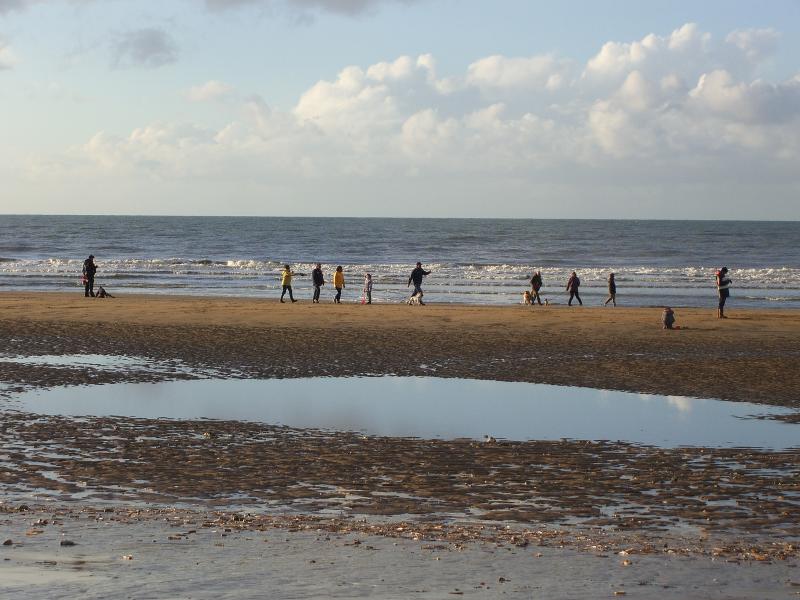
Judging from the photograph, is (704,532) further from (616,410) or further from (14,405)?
(14,405)

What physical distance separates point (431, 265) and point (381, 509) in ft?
219

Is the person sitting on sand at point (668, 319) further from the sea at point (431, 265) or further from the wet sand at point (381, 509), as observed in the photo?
the sea at point (431, 265)

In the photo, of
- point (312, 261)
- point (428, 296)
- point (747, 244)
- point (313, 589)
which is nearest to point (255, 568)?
point (313, 589)

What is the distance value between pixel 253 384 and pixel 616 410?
268 inches

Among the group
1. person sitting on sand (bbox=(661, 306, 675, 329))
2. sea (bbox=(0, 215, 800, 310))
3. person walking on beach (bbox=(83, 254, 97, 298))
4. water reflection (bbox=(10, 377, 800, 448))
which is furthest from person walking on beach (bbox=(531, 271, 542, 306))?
water reflection (bbox=(10, 377, 800, 448))

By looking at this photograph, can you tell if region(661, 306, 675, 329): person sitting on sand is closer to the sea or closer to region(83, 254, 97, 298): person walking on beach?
the sea

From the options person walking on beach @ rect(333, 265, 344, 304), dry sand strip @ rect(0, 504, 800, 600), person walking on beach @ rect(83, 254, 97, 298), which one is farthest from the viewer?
person walking on beach @ rect(83, 254, 97, 298)

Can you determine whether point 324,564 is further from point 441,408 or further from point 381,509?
point 441,408

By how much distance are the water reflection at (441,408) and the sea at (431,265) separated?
23.6 m

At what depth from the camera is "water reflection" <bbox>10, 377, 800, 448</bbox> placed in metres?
14.5

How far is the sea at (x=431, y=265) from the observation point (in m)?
49.3

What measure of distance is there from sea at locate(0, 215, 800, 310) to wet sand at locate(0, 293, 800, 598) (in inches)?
1132

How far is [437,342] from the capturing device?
25703 mm

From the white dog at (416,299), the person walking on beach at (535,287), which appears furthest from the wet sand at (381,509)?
the person walking on beach at (535,287)
